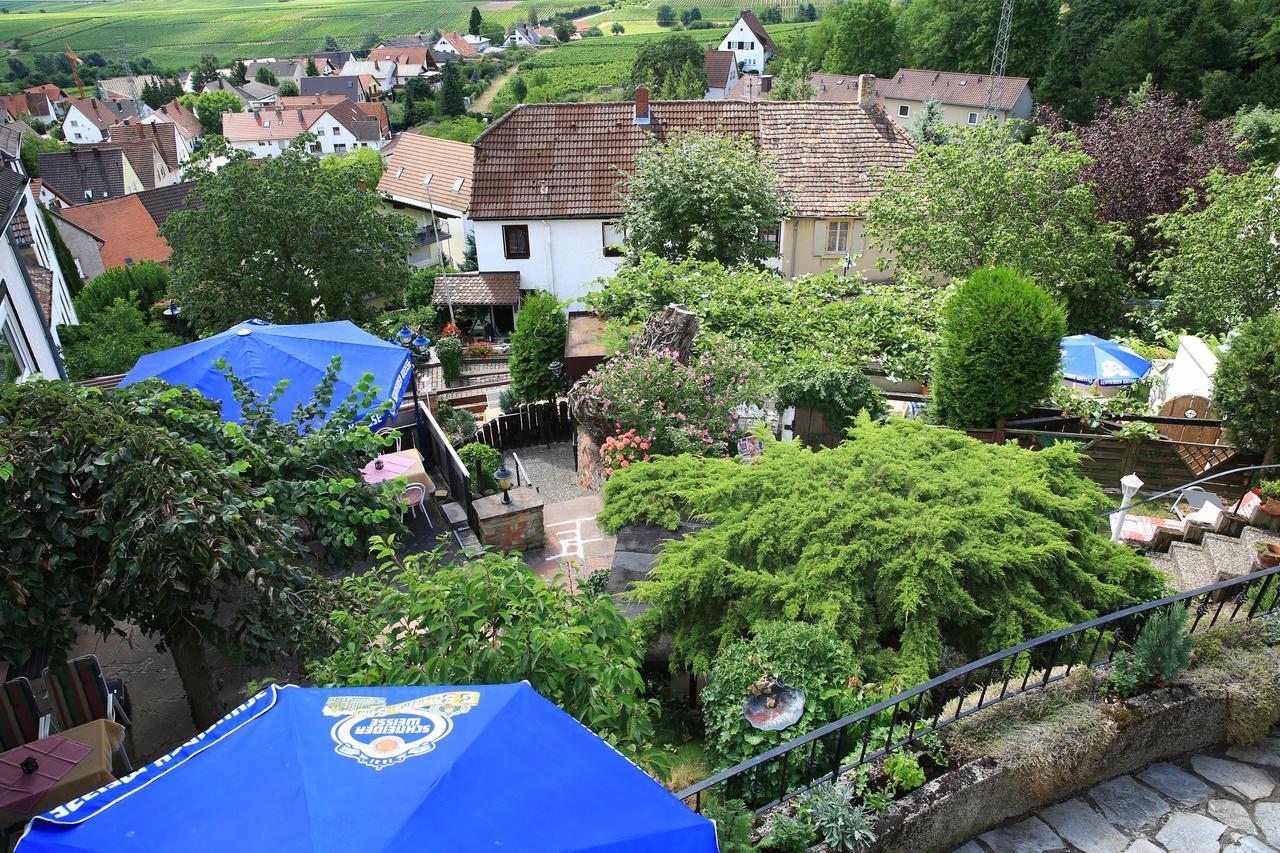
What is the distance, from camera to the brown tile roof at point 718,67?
9450 cm

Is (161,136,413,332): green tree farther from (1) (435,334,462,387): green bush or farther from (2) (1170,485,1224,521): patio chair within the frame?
(2) (1170,485,1224,521): patio chair

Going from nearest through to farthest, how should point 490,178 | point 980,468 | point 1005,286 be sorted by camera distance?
point 980,468, point 1005,286, point 490,178

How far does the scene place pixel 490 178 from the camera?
28203mm

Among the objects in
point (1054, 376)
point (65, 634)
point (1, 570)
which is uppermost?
point (1, 570)

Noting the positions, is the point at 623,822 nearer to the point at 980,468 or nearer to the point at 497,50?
the point at 980,468

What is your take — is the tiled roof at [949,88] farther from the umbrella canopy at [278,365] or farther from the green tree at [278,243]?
the umbrella canopy at [278,365]

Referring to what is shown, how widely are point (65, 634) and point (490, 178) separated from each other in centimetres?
2499

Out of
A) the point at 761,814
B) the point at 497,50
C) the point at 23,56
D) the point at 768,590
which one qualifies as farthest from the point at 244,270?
the point at 23,56

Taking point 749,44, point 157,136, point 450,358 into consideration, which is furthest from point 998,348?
point 749,44

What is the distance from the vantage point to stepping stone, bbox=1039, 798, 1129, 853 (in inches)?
179

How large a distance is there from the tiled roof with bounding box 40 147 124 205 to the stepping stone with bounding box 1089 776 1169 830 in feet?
230

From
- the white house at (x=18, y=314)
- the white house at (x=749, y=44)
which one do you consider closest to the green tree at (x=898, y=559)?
the white house at (x=18, y=314)

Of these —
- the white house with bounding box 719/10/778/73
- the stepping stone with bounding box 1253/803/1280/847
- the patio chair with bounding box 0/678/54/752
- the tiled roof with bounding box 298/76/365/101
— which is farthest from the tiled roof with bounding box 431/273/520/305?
the tiled roof with bounding box 298/76/365/101

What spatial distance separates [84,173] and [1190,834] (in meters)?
75.7
